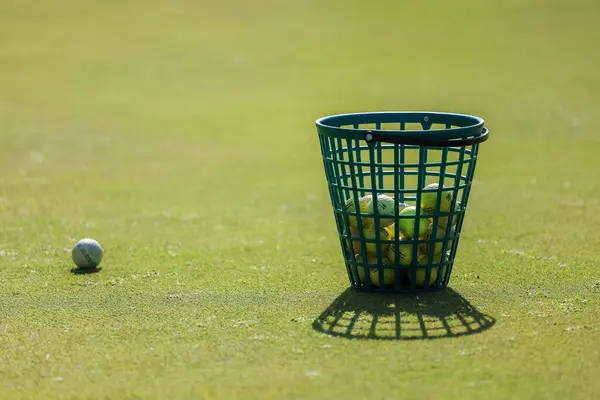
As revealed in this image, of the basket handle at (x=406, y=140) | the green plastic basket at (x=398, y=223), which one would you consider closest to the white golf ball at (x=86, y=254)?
the green plastic basket at (x=398, y=223)

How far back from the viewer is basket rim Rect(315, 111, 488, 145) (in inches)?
209

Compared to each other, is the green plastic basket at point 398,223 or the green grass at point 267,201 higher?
the green plastic basket at point 398,223

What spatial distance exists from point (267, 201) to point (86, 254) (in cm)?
336

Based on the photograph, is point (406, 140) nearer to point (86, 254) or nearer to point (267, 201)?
point (86, 254)

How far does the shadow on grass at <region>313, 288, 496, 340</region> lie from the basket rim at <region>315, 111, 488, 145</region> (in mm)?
1074

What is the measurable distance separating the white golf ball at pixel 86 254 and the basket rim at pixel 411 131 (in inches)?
86.0

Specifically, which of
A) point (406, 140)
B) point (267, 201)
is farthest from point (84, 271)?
point (267, 201)

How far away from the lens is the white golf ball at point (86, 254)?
6.93 m

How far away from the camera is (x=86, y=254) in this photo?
694 centimetres

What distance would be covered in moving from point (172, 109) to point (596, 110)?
739 cm

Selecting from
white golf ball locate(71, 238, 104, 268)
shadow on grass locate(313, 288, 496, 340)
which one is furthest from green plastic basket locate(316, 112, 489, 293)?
white golf ball locate(71, 238, 104, 268)

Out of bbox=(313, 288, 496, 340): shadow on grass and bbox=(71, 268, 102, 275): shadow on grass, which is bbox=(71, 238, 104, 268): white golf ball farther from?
bbox=(313, 288, 496, 340): shadow on grass

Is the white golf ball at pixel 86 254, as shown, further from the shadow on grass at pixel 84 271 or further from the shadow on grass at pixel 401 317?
the shadow on grass at pixel 401 317

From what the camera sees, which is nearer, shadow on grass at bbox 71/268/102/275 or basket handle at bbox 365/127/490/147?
basket handle at bbox 365/127/490/147
